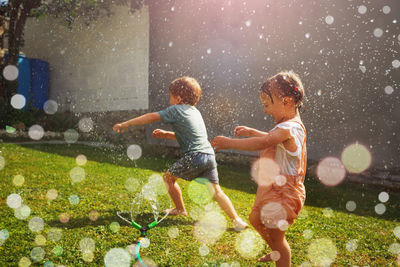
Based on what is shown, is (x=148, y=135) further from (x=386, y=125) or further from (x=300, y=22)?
(x=386, y=125)

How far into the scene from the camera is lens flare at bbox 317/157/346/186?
630cm

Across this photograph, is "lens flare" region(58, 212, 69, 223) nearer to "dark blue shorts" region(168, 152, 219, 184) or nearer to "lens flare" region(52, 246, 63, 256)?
"lens flare" region(52, 246, 63, 256)

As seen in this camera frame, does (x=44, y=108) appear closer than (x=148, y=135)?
No

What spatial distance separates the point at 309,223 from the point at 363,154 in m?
3.27

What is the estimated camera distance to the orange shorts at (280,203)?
197 cm

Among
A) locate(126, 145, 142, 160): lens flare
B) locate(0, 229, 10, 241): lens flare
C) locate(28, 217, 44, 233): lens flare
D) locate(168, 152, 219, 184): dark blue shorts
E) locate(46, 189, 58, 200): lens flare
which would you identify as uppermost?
locate(168, 152, 219, 184): dark blue shorts

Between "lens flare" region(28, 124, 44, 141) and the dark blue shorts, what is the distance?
776cm

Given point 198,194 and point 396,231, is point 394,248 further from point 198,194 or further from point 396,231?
point 198,194

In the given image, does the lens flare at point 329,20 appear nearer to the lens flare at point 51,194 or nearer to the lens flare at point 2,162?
the lens flare at point 51,194

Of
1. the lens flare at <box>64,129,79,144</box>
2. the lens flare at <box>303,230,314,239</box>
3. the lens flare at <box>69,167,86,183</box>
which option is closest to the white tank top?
the lens flare at <box>303,230,314,239</box>

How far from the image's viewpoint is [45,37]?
13.6m

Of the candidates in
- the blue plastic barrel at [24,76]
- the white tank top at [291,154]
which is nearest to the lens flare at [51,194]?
the white tank top at [291,154]

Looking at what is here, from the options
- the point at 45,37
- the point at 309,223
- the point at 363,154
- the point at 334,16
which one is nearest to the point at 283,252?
the point at 309,223

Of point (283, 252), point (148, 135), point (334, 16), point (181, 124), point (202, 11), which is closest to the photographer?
point (283, 252)
